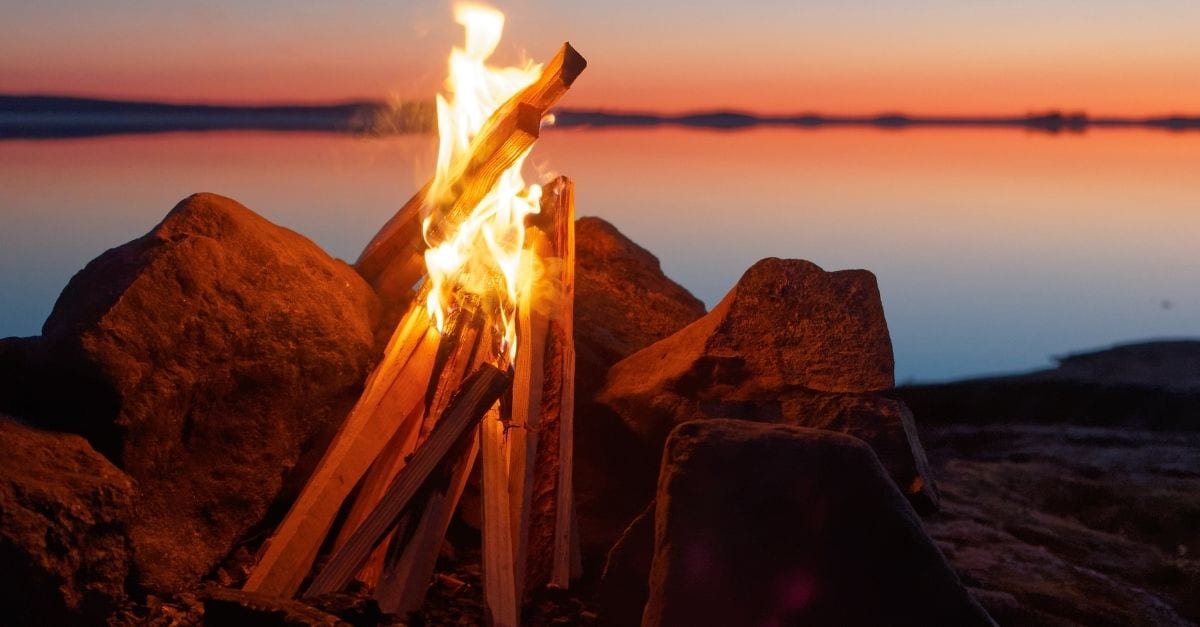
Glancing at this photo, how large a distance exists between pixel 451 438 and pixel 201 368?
978mm

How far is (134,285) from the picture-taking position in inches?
147

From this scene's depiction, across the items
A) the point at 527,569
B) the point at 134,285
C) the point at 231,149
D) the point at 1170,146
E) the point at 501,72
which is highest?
the point at 1170,146

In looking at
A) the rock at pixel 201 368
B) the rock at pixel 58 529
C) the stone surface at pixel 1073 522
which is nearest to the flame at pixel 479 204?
the rock at pixel 201 368

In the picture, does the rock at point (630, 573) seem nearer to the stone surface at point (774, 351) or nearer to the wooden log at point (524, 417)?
the wooden log at point (524, 417)

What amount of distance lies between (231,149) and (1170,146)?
35.6 meters

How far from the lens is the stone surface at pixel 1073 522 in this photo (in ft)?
13.3

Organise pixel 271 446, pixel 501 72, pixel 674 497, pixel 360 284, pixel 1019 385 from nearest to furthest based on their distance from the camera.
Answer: pixel 674 497 → pixel 271 446 → pixel 360 284 → pixel 501 72 → pixel 1019 385

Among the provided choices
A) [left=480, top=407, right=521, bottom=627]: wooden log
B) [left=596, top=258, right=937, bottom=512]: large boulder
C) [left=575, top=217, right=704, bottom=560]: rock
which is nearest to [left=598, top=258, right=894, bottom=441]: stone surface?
[left=596, top=258, right=937, bottom=512]: large boulder

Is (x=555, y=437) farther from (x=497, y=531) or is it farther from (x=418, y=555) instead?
(x=418, y=555)

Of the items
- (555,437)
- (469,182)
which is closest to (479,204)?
(469,182)

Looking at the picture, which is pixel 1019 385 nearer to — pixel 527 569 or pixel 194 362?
pixel 527 569

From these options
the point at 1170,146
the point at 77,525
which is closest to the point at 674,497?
the point at 77,525

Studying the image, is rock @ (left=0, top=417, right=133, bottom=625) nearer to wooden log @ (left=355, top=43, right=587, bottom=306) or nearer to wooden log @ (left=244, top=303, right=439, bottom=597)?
wooden log @ (left=244, top=303, right=439, bottom=597)

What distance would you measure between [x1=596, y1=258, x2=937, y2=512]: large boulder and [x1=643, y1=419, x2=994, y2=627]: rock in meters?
1.09
